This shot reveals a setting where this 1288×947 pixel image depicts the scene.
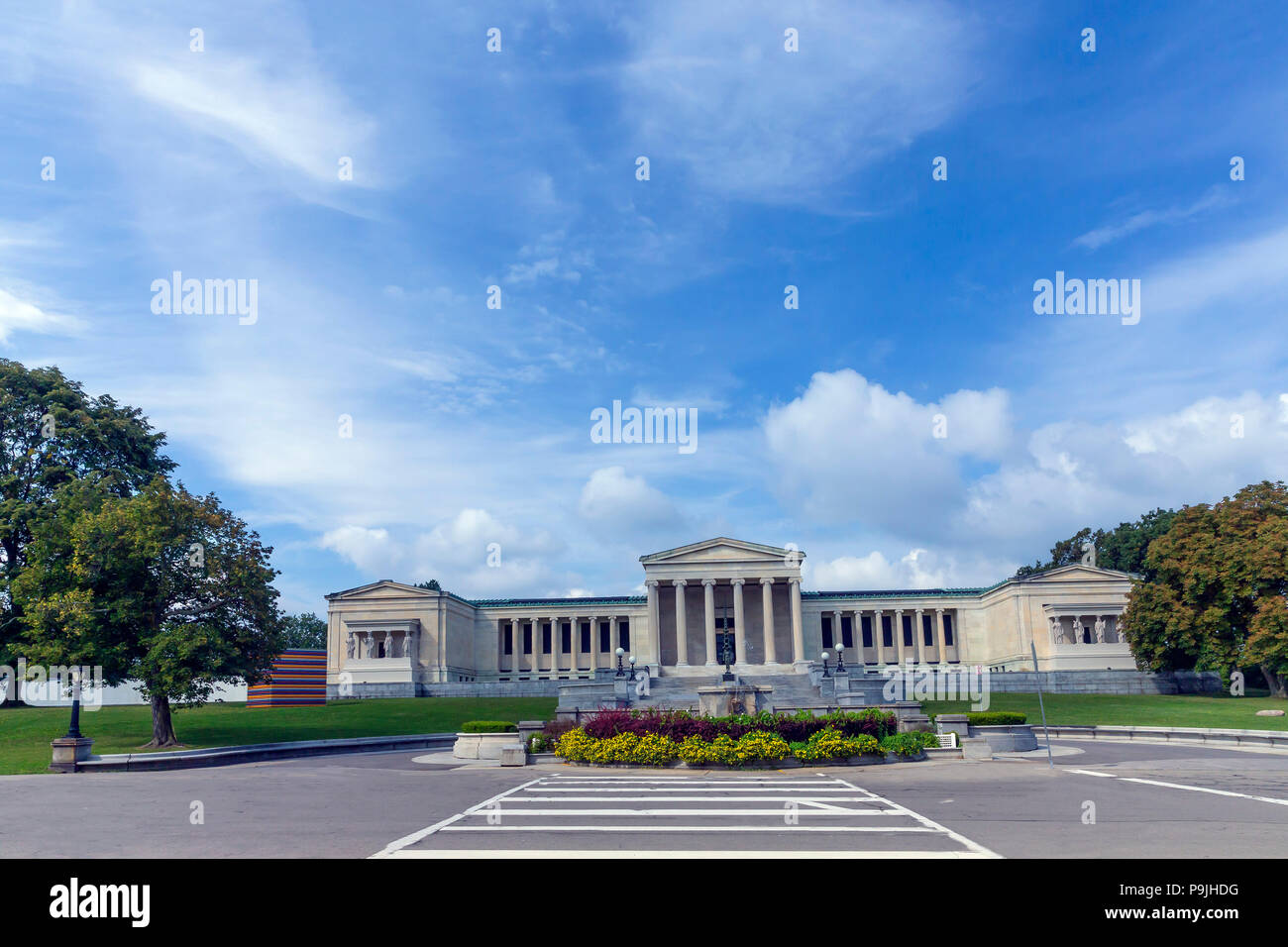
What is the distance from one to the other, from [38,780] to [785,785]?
Result: 20917mm

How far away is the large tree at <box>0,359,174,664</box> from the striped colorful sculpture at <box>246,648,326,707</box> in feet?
53.9

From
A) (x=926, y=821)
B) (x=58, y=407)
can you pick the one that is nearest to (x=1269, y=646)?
(x=926, y=821)

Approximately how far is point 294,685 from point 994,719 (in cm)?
5020

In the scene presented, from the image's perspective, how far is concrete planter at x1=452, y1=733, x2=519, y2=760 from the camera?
31.3 m

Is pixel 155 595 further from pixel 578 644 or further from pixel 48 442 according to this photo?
pixel 578 644

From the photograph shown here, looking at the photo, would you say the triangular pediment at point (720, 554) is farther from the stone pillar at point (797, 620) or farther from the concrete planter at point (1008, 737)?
the concrete planter at point (1008, 737)

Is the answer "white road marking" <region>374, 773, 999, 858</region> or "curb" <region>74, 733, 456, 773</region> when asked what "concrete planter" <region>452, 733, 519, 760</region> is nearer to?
"curb" <region>74, 733, 456, 773</region>

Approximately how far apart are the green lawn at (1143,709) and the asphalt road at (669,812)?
16034 millimetres

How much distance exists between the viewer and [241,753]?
31.2 meters

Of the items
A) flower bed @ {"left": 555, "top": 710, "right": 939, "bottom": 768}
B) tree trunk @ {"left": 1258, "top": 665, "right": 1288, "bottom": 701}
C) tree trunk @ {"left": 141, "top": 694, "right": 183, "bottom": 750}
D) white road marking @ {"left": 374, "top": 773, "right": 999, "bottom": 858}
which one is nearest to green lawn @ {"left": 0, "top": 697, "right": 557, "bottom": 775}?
tree trunk @ {"left": 141, "top": 694, "right": 183, "bottom": 750}

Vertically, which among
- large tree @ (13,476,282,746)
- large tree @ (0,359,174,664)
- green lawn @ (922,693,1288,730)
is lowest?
green lawn @ (922,693,1288,730)

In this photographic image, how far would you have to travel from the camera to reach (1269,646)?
4828 centimetres
